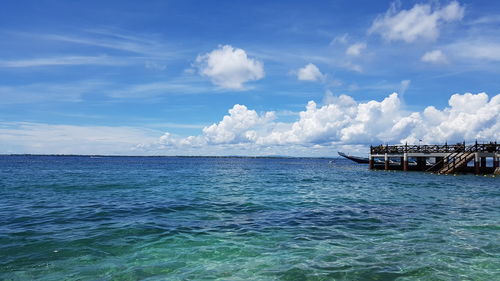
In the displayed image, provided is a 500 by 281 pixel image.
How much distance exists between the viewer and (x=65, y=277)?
852cm

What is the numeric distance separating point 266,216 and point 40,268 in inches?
394

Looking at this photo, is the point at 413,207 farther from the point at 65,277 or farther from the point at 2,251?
the point at 2,251

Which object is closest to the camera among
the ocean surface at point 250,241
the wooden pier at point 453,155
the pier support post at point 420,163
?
the ocean surface at point 250,241

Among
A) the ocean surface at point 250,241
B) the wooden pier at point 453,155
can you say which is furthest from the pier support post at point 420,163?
the ocean surface at point 250,241

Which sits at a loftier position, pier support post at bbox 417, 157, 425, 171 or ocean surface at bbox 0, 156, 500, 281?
pier support post at bbox 417, 157, 425, 171

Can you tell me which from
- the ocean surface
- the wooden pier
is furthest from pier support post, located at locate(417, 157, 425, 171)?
the ocean surface

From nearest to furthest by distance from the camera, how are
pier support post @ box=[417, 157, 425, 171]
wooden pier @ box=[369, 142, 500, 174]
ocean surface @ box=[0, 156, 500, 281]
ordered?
ocean surface @ box=[0, 156, 500, 281] < wooden pier @ box=[369, 142, 500, 174] < pier support post @ box=[417, 157, 425, 171]

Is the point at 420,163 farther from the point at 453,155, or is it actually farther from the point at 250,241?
the point at 250,241

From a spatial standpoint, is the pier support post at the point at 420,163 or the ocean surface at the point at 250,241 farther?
the pier support post at the point at 420,163

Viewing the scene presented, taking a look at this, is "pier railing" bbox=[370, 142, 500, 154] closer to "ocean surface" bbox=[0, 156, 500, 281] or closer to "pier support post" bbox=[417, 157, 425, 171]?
"pier support post" bbox=[417, 157, 425, 171]

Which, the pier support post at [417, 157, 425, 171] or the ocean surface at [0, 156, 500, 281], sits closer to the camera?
the ocean surface at [0, 156, 500, 281]

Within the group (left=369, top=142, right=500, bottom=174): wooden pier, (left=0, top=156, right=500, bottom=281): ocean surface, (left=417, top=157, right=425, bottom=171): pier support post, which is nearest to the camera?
(left=0, top=156, right=500, bottom=281): ocean surface

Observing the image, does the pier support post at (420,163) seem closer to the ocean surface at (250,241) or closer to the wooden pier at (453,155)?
the wooden pier at (453,155)

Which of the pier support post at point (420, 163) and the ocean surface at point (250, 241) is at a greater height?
the pier support post at point (420, 163)
